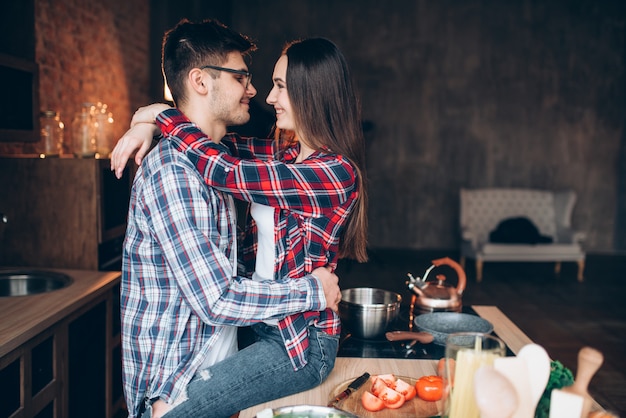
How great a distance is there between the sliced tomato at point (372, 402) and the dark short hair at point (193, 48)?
1.00 metres

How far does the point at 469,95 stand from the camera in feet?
29.0

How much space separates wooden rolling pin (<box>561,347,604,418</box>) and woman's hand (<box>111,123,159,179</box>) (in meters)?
1.20

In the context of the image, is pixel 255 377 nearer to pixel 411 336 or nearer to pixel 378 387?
pixel 378 387

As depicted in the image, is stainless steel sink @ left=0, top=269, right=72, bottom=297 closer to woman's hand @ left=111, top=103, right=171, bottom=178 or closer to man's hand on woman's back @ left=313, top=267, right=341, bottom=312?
woman's hand @ left=111, top=103, right=171, bottom=178

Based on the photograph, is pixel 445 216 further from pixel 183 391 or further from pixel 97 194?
pixel 183 391

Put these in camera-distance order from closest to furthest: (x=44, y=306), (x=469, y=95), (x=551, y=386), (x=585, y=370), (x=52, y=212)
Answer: (x=585, y=370) → (x=551, y=386) → (x=44, y=306) → (x=52, y=212) → (x=469, y=95)

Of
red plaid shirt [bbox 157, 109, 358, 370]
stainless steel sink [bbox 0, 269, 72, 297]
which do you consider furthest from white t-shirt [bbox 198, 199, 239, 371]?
stainless steel sink [bbox 0, 269, 72, 297]

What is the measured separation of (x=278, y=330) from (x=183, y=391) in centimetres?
30

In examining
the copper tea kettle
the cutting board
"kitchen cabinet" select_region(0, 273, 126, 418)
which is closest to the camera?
the cutting board

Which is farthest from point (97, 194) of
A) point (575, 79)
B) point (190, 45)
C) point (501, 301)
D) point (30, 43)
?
point (575, 79)

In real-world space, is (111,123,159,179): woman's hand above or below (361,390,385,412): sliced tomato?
above

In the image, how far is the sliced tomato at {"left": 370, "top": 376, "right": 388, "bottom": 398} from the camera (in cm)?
142

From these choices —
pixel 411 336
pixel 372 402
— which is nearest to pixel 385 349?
pixel 411 336

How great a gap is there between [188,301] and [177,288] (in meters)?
0.10
